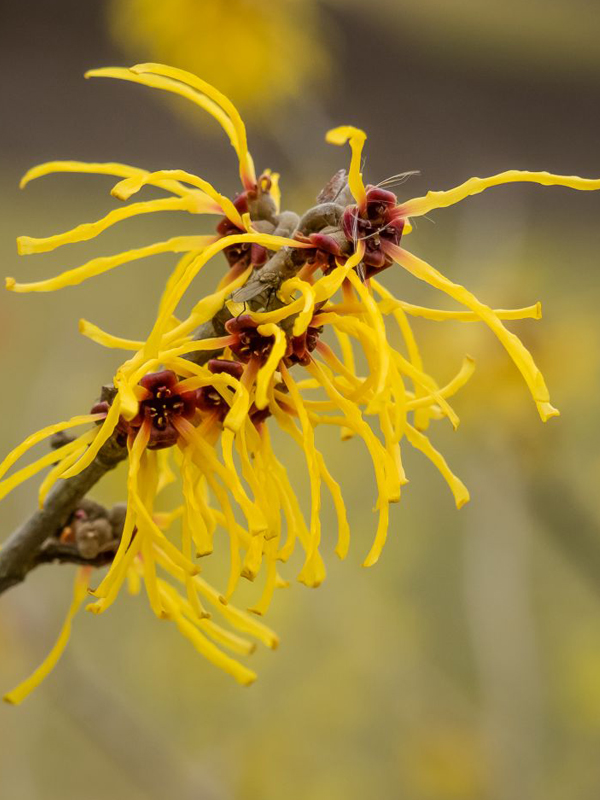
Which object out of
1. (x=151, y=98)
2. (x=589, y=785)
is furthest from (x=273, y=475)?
(x=151, y=98)

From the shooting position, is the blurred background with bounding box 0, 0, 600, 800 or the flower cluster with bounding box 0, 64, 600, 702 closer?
the flower cluster with bounding box 0, 64, 600, 702

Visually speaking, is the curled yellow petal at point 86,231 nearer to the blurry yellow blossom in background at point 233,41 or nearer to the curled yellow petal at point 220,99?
the curled yellow petal at point 220,99

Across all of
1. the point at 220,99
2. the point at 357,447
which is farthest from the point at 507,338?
the point at 357,447

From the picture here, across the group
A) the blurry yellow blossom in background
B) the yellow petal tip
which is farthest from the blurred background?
the yellow petal tip

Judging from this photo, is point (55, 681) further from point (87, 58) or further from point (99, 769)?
→ point (87, 58)

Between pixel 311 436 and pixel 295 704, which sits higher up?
pixel 311 436

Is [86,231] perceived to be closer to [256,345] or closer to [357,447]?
[256,345]

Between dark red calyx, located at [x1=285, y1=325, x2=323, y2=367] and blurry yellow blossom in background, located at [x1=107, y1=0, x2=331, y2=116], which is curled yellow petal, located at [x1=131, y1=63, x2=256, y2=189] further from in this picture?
blurry yellow blossom in background, located at [x1=107, y1=0, x2=331, y2=116]
